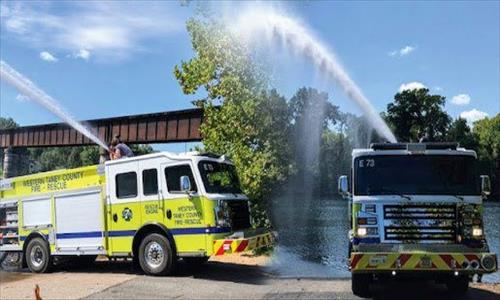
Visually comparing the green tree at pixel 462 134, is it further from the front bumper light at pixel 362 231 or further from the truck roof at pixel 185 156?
the front bumper light at pixel 362 231

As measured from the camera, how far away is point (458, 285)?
11.2 meters

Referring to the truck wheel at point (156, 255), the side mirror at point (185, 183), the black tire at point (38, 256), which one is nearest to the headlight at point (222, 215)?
the side mirror at point (185, 183)

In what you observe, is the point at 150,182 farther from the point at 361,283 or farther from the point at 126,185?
the point at 361,283

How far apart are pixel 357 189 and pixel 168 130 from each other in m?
36.6

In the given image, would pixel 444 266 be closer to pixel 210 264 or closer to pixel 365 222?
pixel 365 222

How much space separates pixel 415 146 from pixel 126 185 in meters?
7.22

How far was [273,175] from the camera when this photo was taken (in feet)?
64.3

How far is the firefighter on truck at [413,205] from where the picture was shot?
975cm

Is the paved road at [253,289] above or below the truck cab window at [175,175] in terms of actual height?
below

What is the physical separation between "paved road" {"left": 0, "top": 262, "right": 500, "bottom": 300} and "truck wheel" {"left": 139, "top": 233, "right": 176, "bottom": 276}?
25 centimetres

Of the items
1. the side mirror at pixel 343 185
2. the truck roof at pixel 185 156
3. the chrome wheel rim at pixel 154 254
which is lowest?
the chrome wheel rim at pixel 154 254

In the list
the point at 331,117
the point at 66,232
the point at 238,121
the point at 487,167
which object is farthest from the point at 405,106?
the point at 66,232

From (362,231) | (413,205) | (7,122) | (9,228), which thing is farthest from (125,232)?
(7,122)

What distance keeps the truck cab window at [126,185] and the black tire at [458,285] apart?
24.1ft
